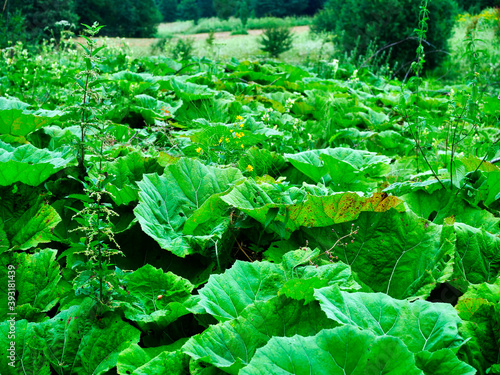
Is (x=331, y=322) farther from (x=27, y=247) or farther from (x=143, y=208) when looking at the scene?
(x=27, y=247)

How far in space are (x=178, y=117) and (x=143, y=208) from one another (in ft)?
6.70

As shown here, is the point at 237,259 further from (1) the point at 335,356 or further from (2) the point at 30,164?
(2) the point at 30,164

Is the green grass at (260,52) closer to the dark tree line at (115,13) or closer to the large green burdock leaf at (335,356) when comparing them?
the dark tree line at (115,13)

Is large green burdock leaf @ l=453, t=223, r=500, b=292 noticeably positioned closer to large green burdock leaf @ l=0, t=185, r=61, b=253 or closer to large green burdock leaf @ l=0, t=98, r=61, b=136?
large green burdock leaf @ l=0, t=185, r=61, b=253

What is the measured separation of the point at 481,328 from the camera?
119 centimetres

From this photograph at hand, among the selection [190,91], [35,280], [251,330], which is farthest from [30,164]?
[190,91]

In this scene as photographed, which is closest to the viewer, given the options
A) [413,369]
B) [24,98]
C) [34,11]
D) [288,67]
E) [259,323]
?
[413,369]

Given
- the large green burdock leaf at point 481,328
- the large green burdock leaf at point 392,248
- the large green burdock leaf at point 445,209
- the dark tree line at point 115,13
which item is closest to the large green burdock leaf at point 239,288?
the large green burdock leaf at point 392,248

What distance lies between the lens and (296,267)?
4.75 feet

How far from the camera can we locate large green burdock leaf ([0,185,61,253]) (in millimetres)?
1727

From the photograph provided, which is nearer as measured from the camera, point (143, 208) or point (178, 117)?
point (143, 208)

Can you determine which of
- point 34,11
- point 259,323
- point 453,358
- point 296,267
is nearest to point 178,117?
point 296,267

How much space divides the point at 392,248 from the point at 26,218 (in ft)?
4.95

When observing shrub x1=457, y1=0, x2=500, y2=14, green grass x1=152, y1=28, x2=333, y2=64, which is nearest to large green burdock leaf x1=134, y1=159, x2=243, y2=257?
green grass x1=152, y1=28, x2=333, y2=64
